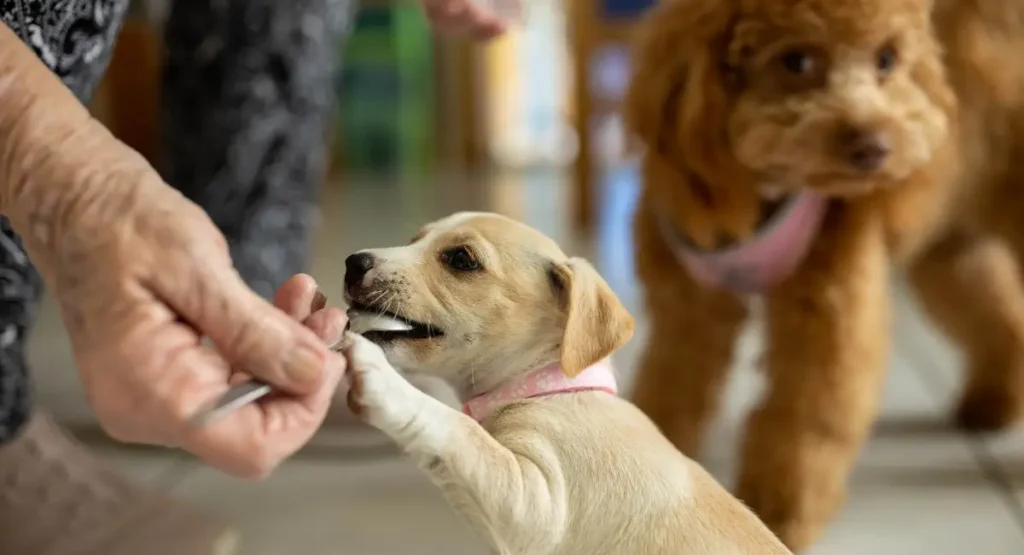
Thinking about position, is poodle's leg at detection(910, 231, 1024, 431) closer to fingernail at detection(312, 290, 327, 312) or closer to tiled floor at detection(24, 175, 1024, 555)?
tiled floor at detection(24, 175, 1024, 555)

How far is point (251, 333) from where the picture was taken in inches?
16.3

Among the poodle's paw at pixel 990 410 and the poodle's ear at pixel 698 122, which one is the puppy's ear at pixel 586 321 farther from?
the poodle's paw at pixel 990 410

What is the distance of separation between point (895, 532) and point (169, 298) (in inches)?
26.2

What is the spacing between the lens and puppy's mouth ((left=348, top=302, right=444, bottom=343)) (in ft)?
1.47

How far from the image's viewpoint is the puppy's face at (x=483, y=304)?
0.46 metres

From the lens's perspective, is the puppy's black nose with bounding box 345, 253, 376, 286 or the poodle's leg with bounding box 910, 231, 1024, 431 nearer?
the puppy's black nose with bounding box 345, 253, 376, 286

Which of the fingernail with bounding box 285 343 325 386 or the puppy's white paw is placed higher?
the fingernail with bounding box 285 343 325 386

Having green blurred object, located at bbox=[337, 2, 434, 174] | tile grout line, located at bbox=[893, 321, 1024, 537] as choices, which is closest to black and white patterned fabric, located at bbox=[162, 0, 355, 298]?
tile grout line, located at bbox=[893, 321, 1024, 537]

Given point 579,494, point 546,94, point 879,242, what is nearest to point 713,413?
point 879,242

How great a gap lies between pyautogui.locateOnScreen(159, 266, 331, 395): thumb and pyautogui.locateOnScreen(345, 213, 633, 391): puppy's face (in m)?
0.05

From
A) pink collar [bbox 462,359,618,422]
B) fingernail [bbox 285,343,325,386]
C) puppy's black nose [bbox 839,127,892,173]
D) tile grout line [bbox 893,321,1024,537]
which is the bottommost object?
tile grout line [bbox 893,321,1024,537]

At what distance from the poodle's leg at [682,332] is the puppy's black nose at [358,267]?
1.47 ft

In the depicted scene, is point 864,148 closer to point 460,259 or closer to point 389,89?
point 460,259

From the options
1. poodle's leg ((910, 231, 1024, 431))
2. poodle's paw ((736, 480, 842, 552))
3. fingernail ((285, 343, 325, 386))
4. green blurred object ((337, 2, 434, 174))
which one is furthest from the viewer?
green blurred object ((337, 2, 434, 174))
